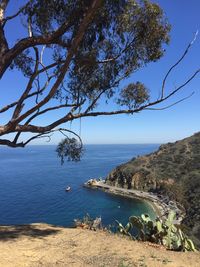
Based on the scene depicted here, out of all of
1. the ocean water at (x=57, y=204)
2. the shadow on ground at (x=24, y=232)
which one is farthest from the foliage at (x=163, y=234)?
the ocean water at (x=57, y=204)

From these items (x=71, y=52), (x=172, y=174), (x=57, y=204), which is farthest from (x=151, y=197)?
(x=71, y=52)

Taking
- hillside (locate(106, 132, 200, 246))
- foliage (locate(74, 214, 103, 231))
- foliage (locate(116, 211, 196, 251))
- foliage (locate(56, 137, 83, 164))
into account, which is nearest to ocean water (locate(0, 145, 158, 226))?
hillside (locate(106, 132, 200, 246))

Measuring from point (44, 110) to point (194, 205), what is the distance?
53449 millimetres

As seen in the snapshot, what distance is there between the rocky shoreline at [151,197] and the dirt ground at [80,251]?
41916mm

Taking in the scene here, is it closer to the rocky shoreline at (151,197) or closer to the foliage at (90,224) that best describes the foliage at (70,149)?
the foliage at (90,224)

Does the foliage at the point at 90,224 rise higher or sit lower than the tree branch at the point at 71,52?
lower

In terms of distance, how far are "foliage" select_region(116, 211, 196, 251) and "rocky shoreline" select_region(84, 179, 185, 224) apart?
40923 mm

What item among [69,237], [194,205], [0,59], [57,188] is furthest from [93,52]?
[57,188]

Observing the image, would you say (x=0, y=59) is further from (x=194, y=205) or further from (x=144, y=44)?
(x=194, y=205)

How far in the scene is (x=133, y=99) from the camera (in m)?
13.3

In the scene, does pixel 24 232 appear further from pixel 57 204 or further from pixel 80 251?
pixel 57 204

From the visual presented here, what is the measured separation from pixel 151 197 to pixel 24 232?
62.5 m

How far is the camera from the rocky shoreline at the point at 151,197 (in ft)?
201

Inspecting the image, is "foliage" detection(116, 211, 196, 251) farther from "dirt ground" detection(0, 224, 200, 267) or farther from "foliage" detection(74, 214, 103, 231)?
"foliage" detection(74, 214, 103, 231)
